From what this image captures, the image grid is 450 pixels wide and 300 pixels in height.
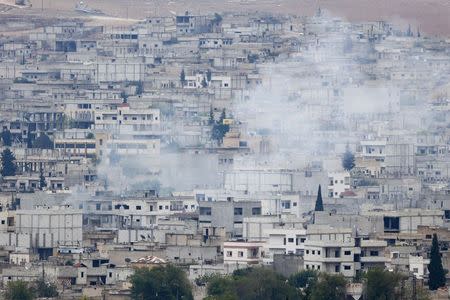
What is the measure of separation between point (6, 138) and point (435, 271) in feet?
116

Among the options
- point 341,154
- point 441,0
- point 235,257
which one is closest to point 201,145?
point 341,154

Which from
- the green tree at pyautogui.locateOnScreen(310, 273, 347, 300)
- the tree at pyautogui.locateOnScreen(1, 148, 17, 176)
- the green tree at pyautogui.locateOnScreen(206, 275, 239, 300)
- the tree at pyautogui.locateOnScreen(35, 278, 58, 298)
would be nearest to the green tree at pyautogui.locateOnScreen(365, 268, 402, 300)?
the green tree at pyautogui.locateOnScreen(310, 273, 347, 300)

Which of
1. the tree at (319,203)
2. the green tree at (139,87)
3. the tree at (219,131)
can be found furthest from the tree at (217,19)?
the tree at (319,203)

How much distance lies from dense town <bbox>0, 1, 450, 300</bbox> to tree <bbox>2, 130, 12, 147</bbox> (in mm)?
69

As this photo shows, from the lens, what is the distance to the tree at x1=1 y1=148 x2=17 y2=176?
283 ft

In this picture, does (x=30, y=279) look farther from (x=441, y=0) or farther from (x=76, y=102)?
(x=441, y=0)

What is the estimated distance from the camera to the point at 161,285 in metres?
59.1

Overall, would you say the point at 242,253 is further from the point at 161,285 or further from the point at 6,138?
the point at 6,138

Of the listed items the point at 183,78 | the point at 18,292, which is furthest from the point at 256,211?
the point at 183,78

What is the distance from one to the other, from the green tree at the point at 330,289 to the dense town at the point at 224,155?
0.31ft

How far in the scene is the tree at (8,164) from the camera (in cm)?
8618

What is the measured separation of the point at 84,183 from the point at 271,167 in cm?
376

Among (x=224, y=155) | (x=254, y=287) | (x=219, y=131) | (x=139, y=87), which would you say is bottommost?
(x=254, y=287)

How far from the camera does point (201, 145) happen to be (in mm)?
91188
